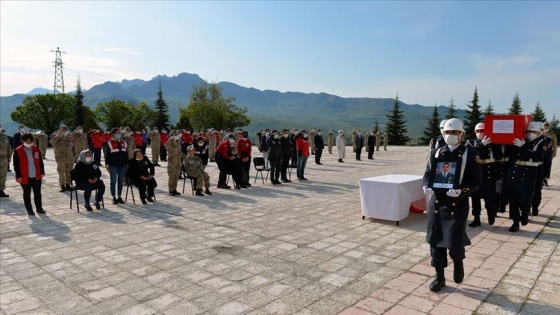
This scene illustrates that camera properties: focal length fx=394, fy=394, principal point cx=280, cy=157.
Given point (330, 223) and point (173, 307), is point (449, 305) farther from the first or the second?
point (330, 223)

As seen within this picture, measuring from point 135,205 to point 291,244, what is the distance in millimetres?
5270

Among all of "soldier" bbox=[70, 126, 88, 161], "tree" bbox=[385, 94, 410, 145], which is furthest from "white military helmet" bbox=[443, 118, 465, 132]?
"tree" bbox=[385, 94, 410, 145]

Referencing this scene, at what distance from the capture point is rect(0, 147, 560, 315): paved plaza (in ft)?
14.1

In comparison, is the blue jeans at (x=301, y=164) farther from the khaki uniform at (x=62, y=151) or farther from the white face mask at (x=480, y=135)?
the khaki uniform at (x=62, y=151)

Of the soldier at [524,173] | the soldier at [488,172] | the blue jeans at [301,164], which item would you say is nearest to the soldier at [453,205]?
the soldier at [524,173]

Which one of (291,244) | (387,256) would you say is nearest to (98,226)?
(291,244)

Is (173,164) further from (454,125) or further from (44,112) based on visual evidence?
(44,112)

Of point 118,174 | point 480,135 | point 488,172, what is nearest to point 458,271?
point 488,172

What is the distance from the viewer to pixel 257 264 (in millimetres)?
5582

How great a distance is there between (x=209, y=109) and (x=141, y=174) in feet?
179

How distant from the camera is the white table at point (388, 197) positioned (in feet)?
25.3

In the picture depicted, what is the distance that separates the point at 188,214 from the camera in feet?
29.5

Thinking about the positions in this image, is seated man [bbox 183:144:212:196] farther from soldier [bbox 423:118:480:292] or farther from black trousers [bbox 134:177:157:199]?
soldier [bbox 423:118:480:292]

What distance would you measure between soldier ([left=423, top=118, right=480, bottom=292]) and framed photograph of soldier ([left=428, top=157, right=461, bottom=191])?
1 cm
